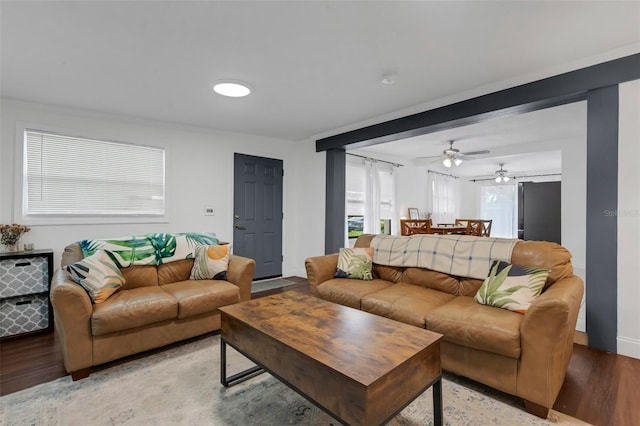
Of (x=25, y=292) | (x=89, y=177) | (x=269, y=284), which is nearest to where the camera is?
(x=25, y=292)

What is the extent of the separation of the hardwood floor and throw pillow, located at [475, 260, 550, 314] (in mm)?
592

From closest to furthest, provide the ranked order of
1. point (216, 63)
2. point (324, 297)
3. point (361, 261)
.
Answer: point (216, 63), point (324, 297), point (361, 261)

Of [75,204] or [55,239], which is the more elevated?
[75,204]

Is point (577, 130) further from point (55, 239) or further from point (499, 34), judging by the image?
point (55, 239)

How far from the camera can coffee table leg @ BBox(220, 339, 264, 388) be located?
203cm

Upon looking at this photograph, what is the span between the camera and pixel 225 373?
2037 mm

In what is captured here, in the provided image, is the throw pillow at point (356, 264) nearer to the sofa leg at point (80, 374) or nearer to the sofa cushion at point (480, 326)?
the sofa cushion at point (480, 326)

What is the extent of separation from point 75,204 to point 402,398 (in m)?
4.04

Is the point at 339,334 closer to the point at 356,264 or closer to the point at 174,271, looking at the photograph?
the point at 356,264

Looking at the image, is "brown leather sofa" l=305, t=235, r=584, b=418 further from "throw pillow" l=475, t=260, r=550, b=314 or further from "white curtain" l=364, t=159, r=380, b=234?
"white curtain" l=364, t=159, r=380, b=234

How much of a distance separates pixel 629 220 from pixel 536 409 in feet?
5.64

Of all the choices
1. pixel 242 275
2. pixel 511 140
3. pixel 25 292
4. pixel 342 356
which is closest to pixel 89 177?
pixel 25 292

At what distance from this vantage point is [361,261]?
10.6 feet

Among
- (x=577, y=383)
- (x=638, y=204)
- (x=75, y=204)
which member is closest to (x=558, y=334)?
(x=577, y=383)
